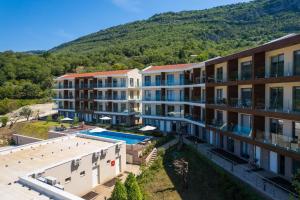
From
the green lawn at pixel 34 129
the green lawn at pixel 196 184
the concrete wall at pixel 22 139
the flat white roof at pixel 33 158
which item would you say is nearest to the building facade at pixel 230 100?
the green lawn at pixel 196 184

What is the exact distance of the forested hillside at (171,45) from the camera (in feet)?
288

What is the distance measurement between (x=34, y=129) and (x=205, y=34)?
242ft

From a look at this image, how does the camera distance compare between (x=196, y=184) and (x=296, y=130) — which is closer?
(x=296, y=130)

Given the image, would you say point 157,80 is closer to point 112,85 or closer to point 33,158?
point 112,85

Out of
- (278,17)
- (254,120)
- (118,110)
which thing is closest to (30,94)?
(118,110)

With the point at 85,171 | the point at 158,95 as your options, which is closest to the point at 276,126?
the point at 85,171

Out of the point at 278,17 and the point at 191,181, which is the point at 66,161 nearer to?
the point at 191,181

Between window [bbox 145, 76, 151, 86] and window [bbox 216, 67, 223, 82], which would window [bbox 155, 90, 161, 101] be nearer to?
window [bbox 145, 76, 151, 86]

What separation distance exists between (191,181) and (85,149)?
11.0 meters

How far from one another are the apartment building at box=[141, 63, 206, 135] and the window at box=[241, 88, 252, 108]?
340 inches

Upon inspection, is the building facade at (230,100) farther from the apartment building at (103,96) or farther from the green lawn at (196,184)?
the green lawn at (196,184)

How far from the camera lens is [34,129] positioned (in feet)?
176

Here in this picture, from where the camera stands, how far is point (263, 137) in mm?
23391

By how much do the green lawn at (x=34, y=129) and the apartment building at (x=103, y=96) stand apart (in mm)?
6670
